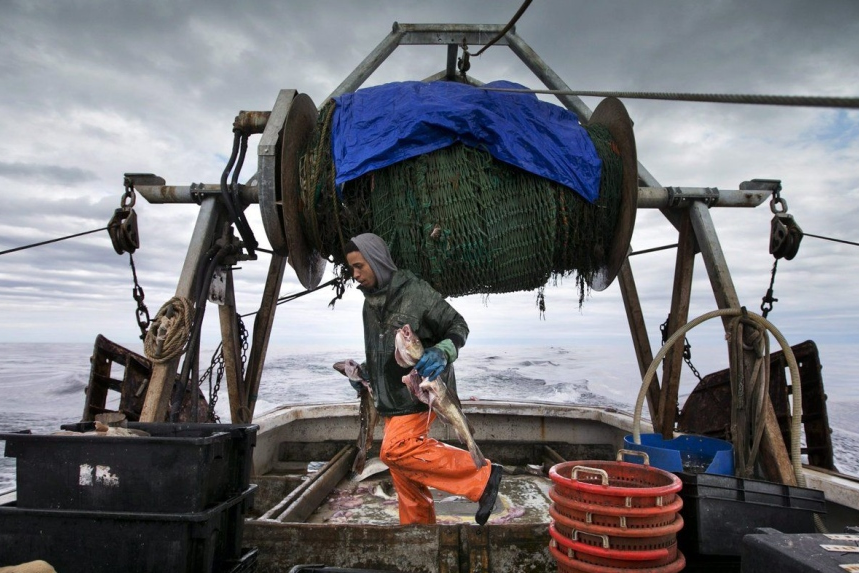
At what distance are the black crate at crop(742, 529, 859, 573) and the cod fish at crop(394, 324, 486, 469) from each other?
55.9 inches

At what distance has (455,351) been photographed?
3027 mm

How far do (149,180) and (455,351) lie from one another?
8.92 ft

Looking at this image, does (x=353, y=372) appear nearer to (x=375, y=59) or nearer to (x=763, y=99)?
(x=375, y=59)

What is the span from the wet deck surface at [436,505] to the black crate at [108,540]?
2.20 meters

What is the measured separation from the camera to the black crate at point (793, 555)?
4.60 feet

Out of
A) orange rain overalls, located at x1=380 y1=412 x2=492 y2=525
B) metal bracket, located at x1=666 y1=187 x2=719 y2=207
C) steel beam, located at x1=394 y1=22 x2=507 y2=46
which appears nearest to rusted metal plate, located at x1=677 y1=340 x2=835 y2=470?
metal bracket, located at x1=666 y1=187 x2=719 y2=207

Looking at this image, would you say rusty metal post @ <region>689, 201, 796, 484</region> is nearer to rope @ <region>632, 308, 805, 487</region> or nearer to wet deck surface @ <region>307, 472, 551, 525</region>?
rope @ <region>632, 308, 805, 487</region>

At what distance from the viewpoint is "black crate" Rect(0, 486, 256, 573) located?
1975 millimetres

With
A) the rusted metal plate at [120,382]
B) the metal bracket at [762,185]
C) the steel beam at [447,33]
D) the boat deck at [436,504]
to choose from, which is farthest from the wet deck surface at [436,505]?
the steel beam at [447,33]

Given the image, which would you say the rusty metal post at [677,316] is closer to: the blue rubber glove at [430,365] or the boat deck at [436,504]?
the boat deck at [436,504]

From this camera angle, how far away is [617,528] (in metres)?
2.01

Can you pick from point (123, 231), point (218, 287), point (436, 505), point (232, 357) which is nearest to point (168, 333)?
point (218, 287)

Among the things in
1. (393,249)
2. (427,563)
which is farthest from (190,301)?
(427,563)

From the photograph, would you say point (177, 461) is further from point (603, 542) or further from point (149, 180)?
point (149, 180)
